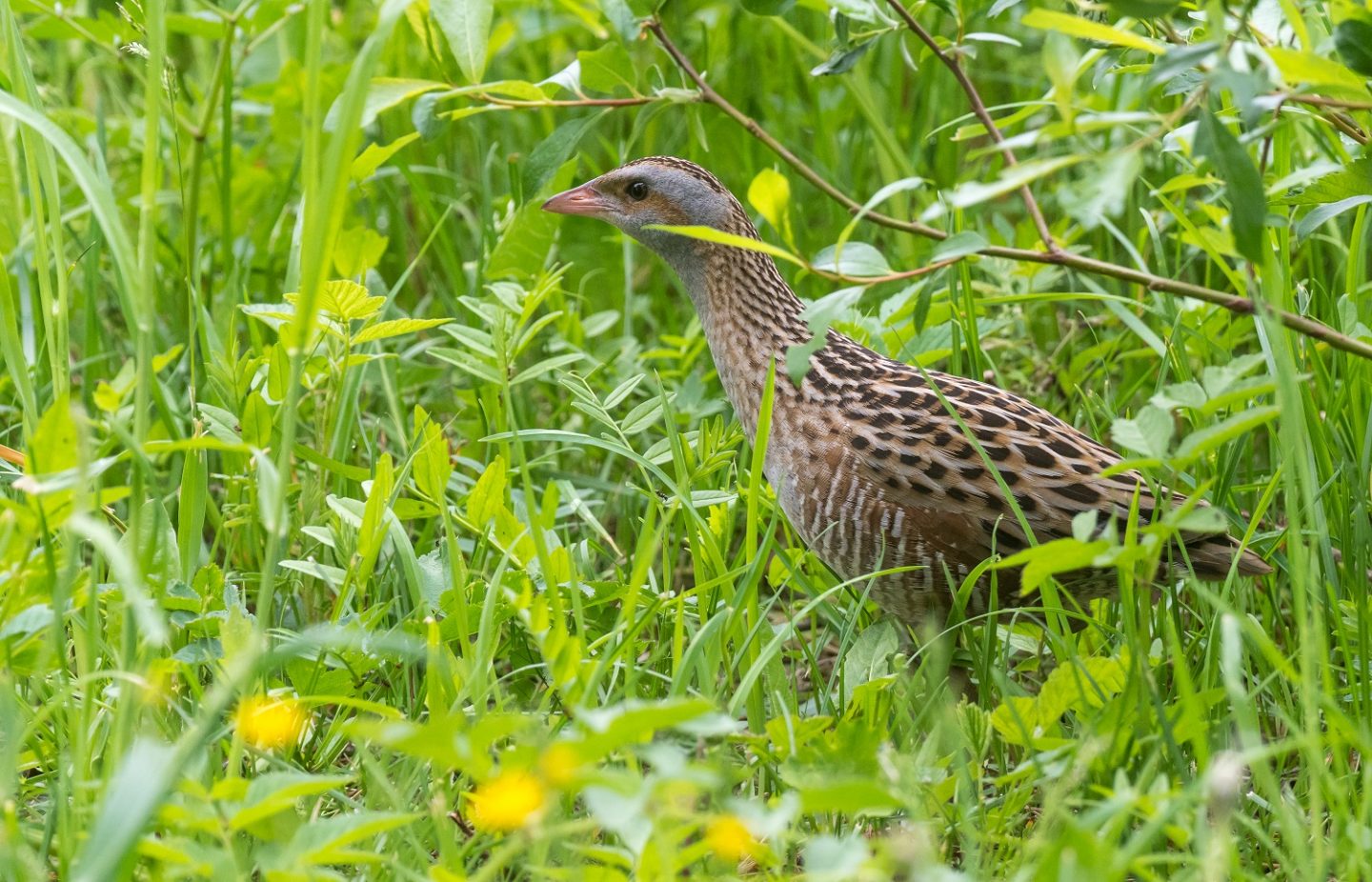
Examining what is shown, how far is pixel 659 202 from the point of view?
364cm

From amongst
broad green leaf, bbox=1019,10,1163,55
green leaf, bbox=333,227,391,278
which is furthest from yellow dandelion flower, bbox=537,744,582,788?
green leaf, bbox=333,227,391,278

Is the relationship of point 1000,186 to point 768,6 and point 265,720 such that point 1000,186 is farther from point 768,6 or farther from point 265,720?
point 265,720

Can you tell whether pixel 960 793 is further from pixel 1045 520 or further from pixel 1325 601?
pixel 1325 601

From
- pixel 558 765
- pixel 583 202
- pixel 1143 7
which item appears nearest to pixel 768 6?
pixel 1143 7

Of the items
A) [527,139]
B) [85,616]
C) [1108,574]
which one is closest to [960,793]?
[1108,574]

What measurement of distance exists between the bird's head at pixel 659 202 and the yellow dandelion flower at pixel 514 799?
1926 mm

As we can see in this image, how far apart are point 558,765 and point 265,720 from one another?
58cm

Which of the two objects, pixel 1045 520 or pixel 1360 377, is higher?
pixel 1360 377

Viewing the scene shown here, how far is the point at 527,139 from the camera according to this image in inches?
199

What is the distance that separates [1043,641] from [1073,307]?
1576mm

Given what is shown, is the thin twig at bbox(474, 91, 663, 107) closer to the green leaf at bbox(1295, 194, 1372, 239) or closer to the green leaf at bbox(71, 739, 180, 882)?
the green leaf at bbox(1295, 194, 1372, 239)

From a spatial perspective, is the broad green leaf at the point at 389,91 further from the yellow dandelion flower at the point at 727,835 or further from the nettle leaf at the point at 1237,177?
the yellow dandelion flower at the point at 727,835

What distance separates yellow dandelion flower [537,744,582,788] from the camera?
166 centimetres

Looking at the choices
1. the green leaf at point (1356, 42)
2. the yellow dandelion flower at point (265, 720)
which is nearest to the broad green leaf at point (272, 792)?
the yellow dandelion flower at point (265, 720)
